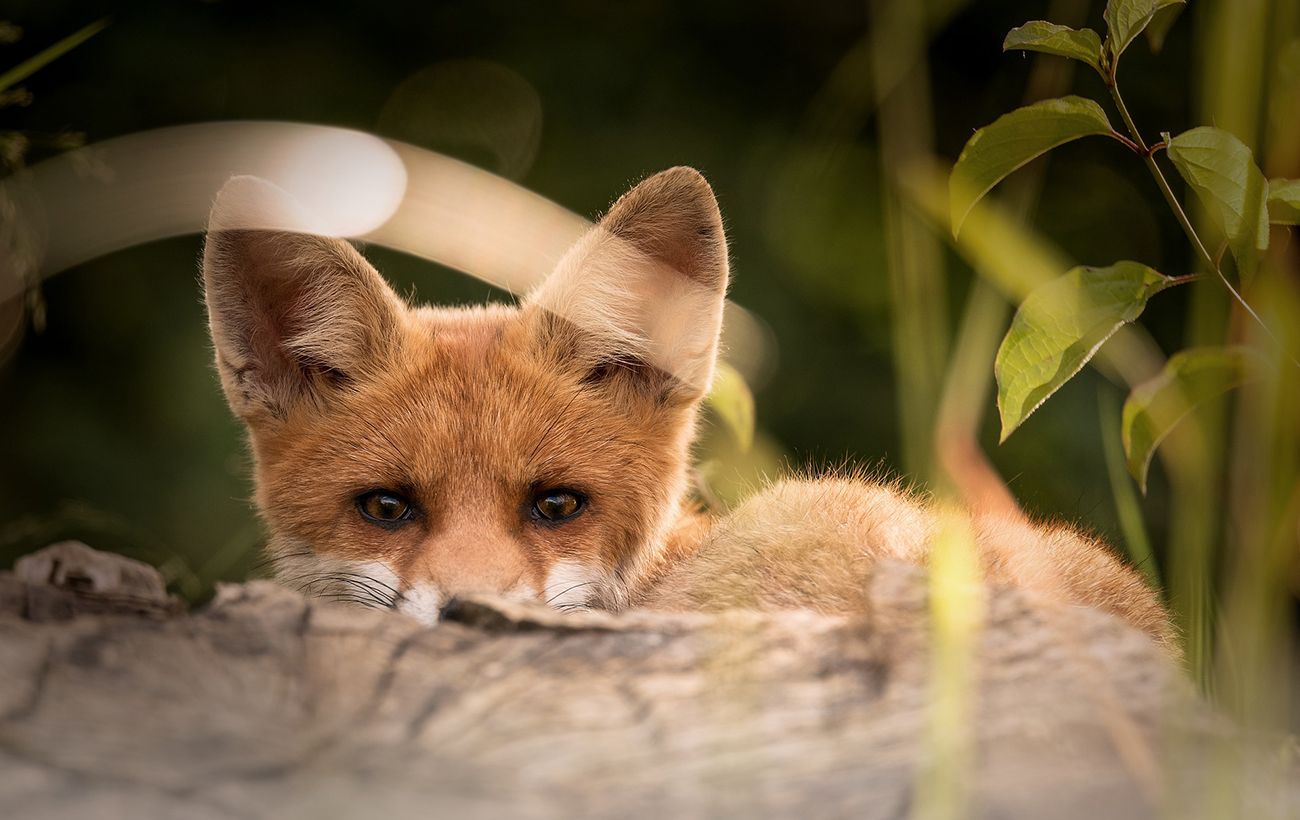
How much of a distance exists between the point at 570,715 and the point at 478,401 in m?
1.28

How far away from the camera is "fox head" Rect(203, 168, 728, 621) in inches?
91.1

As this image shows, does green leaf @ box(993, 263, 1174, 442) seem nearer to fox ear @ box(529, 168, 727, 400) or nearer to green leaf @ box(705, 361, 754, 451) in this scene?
green leaf @ box(705, 361, 754, 451)

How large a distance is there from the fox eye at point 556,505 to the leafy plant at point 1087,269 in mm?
1073

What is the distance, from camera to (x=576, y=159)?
4.23 meters


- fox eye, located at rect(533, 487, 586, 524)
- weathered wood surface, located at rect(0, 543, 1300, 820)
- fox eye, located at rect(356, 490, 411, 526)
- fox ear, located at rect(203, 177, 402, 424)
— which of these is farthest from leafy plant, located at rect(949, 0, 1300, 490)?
fox ear, located at rect(203, 177, 402, 424)

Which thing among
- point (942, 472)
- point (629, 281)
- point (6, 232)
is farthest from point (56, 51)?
point (942, 472)

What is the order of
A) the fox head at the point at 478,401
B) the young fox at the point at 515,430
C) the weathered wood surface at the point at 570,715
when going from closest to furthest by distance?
the weathered wood surface at the point at 570,715 → the young fox at the point at 515,430 → the fox head at the point at 478,401

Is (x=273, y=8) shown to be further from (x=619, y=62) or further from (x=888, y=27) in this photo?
(x=888, y=27)

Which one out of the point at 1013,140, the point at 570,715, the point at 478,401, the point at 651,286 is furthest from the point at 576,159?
the point at 570,715

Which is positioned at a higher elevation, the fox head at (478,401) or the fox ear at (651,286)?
the fox ear at (651,286)

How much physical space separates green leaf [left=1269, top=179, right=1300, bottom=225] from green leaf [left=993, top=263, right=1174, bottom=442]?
168 mm

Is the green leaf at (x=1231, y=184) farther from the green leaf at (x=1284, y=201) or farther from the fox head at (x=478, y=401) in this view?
the fox head at (x=478, y=401)

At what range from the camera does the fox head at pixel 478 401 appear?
2.31 m

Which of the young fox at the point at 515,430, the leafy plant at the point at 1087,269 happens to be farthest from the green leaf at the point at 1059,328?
the young fox at the point at 515,430
